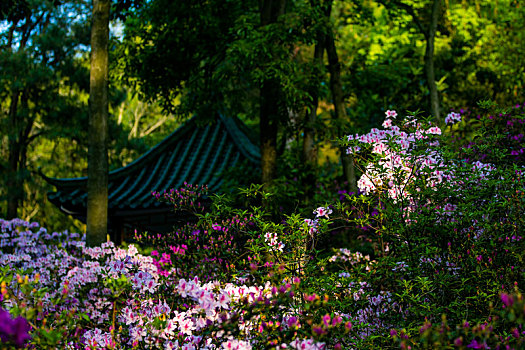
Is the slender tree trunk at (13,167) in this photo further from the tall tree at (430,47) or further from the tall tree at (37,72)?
the tall tree at (430,47)

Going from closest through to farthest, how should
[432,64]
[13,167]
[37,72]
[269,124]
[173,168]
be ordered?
[269,124] → [173,168] → [432,64] → [37,72] → [13,167]

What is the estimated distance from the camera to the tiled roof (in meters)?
7.89

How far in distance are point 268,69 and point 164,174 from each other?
3.22 metres

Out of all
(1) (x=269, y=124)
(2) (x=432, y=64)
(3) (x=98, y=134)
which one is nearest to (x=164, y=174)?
(1) (x=269, y=124)

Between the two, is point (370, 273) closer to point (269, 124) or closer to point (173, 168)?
point (269, 124)

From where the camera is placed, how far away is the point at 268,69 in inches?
240

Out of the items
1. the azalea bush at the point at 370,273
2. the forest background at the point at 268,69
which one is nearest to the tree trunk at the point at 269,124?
the forest background at the point at 268,69

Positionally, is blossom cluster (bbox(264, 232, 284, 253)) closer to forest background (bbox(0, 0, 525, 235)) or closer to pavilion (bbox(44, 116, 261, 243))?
forest background (bbox(0, 0, 525, 235))

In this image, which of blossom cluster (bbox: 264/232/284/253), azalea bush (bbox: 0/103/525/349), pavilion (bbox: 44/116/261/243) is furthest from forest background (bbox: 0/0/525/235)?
blossom cluster (bbox: 264/232/284/253)

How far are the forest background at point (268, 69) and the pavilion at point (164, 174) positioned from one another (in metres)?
0.57

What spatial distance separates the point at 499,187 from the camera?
3592mm

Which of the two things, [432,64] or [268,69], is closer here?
[268,69]

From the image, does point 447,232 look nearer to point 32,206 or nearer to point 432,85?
point 432,85

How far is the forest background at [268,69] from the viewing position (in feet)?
22.5
